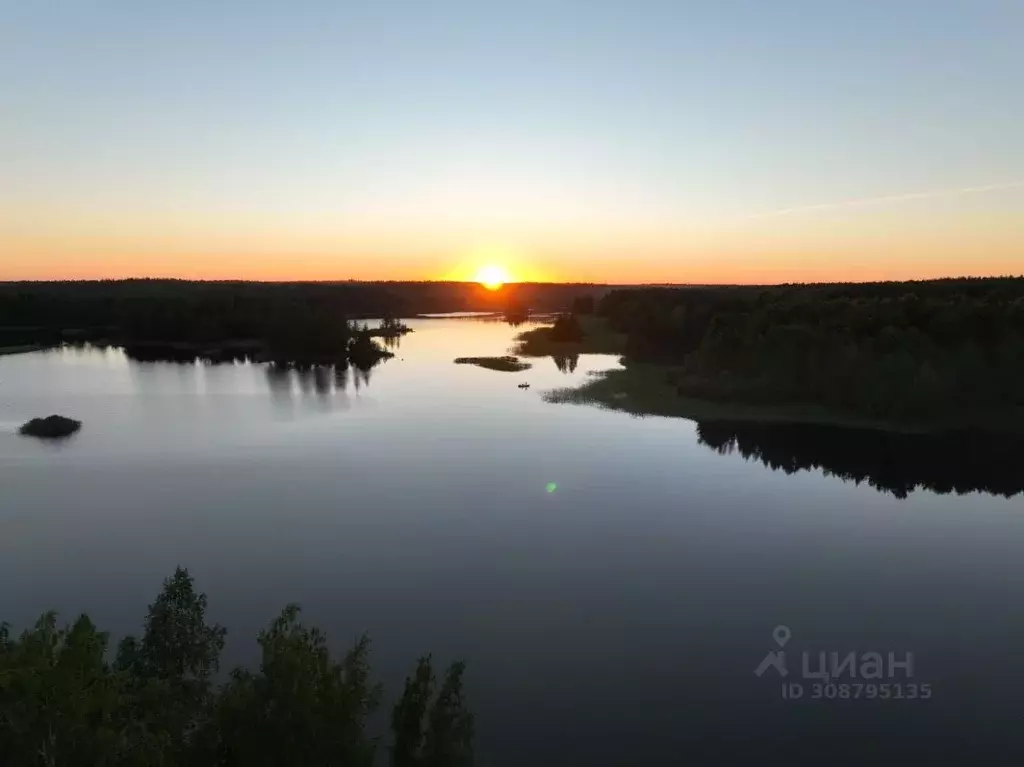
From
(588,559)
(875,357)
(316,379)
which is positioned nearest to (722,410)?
(875,357)

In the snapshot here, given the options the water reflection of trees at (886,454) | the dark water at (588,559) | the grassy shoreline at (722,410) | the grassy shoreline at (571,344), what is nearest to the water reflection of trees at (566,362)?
the grassy shoreline at (571,344)

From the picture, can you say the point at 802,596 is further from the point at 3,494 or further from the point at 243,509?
the point at 3,494

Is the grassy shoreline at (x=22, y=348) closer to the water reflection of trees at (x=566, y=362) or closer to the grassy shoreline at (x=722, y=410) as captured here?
the water reflection of trees at (x=566, y=362)

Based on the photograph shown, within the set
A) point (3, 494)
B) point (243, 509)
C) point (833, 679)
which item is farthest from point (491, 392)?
point (833, 679)

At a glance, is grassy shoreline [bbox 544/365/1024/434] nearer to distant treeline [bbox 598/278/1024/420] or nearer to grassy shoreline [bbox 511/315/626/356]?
distant treeline [bbox 598/278/1024/420]

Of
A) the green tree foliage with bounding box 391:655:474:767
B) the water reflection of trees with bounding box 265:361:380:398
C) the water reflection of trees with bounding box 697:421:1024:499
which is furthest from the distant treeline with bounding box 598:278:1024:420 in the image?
the green tree foliage with bounding box 391:655:474:767
